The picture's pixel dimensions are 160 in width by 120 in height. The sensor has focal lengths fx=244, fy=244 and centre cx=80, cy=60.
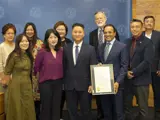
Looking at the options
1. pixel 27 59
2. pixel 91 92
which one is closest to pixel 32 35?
pixel 27 59

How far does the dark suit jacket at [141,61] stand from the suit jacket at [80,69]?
0.55 meters

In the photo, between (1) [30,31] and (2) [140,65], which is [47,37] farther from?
(2) [140,65]

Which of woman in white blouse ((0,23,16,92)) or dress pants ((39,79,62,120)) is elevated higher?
woman in white blouse ((0,23,16,92))

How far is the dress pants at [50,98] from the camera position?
314 cm

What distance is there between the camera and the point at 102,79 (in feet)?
10.1

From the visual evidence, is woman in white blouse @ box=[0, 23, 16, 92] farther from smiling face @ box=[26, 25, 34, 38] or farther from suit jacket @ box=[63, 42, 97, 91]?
suit jacket @ box=[63, 42, 97, 91]

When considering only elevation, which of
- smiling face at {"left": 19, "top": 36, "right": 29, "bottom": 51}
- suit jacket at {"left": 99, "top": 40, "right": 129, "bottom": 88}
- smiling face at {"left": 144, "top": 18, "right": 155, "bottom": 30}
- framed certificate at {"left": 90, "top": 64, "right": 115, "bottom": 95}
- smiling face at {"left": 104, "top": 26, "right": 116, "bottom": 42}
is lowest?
framed certificate at {"left": 90, "top": 64, "right": 115, "bottom": 95}

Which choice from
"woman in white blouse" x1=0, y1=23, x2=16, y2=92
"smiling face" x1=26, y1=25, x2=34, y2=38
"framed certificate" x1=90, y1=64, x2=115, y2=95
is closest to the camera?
"framed certificate" x1=90, y1=64, x2=115, y2=95

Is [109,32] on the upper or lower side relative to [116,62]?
upper

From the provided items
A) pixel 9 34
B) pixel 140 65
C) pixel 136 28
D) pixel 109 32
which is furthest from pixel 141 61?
pixel 9 34

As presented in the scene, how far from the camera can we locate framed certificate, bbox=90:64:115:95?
3.07m

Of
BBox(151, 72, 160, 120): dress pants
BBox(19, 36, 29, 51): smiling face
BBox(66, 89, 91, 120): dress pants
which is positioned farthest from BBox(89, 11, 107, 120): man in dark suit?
BBox(19, 36, 29, 51): smiling face

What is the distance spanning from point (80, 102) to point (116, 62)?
69cm

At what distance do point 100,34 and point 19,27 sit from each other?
5.74ft
